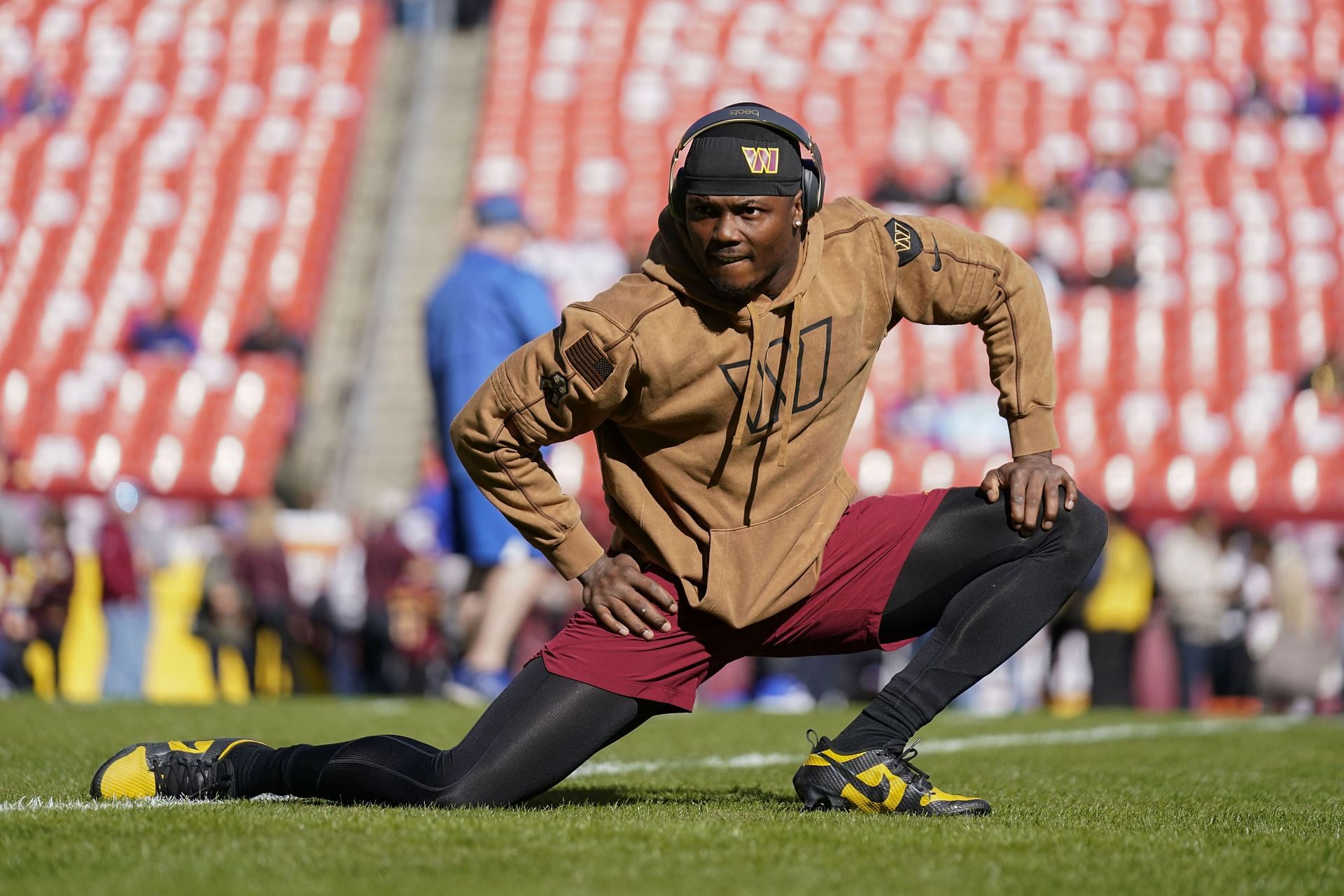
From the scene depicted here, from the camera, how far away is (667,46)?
21906mm

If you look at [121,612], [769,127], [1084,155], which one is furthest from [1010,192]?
[769,127]

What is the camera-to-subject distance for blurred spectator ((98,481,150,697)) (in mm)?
11078

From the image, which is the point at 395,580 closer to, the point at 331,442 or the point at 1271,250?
the point at 331,442

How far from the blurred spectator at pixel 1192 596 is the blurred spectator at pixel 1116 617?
0.64 feet

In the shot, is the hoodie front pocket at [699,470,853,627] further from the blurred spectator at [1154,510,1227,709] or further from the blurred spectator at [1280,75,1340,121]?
the blurred spectator at [1280,75,1340,121]

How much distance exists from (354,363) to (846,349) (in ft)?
49.9

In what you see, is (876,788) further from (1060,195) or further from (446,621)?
(1060,195)

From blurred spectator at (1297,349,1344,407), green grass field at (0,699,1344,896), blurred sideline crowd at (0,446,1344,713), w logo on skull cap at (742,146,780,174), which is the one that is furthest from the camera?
blurred spectator at (1297,349,1344,407)

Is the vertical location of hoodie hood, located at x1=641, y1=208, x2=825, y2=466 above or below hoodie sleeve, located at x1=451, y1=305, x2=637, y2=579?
above

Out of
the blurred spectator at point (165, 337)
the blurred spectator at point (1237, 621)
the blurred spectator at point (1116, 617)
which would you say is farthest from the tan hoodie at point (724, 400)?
the blurred spectator at point (165, 337)

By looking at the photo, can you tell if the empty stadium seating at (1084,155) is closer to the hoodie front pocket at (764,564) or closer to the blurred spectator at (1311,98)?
the blurred spectator at (1311,98)

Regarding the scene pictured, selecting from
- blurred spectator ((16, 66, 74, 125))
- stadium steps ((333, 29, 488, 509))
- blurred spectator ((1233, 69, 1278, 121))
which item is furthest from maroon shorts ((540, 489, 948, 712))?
blurred spectator ((16, 66, 74, 125))

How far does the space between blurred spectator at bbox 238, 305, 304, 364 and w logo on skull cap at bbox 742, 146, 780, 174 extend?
14.3 meters

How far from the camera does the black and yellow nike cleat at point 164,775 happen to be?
3855 millimetres
